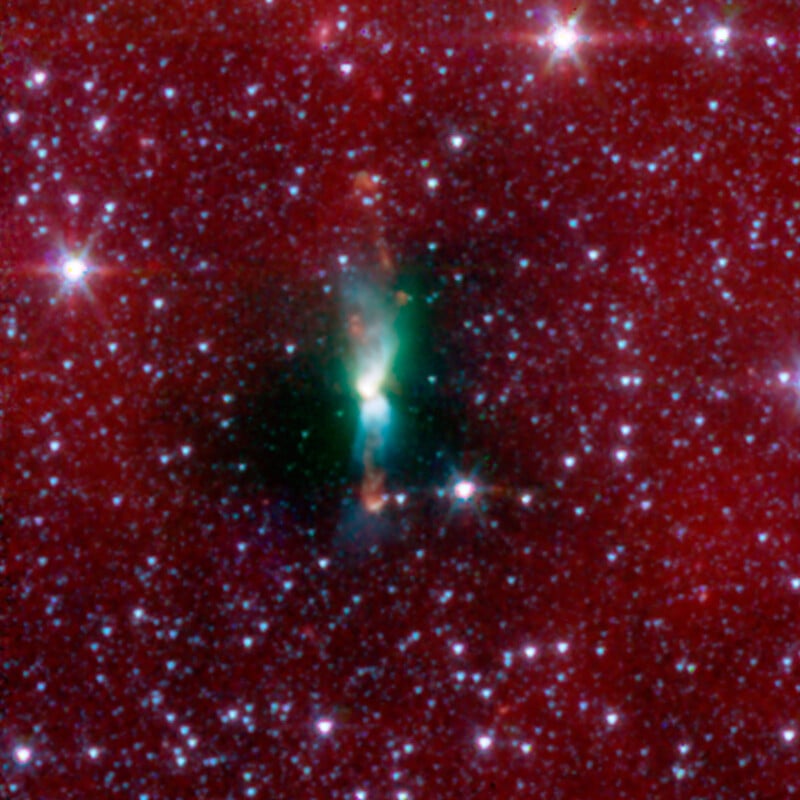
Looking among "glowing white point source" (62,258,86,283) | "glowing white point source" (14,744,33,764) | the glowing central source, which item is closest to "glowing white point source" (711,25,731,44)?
the glowing central source

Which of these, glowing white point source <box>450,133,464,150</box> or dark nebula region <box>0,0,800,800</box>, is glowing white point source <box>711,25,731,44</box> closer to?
dark nebula region <box>0,0,800,800</box>

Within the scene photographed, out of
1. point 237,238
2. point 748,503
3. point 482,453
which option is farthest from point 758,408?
point 237,238

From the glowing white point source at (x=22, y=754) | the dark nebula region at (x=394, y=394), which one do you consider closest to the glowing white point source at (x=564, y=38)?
the dark nebula region at (x=394, y=394)

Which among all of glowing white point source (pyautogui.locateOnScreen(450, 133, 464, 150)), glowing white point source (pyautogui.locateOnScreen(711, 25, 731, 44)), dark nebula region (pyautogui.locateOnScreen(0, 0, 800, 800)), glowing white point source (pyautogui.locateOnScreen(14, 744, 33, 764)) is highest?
glowing white point source (pyautogui.locateOnScreen(711, 25, 731, 44))

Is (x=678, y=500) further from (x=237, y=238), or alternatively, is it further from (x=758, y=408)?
(x=237, y=238)

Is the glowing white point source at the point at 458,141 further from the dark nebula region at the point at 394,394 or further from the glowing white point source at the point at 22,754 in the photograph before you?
the glowing white point source at the point at 22,754

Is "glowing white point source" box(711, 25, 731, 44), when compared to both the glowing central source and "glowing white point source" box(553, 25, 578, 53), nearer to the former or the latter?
"glowing white point source" box(553, 25, 578, 53)

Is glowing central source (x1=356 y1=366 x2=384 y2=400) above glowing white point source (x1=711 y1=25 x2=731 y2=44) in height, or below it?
below

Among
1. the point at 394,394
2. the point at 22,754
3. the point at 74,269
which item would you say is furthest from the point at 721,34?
the point at 22,754
